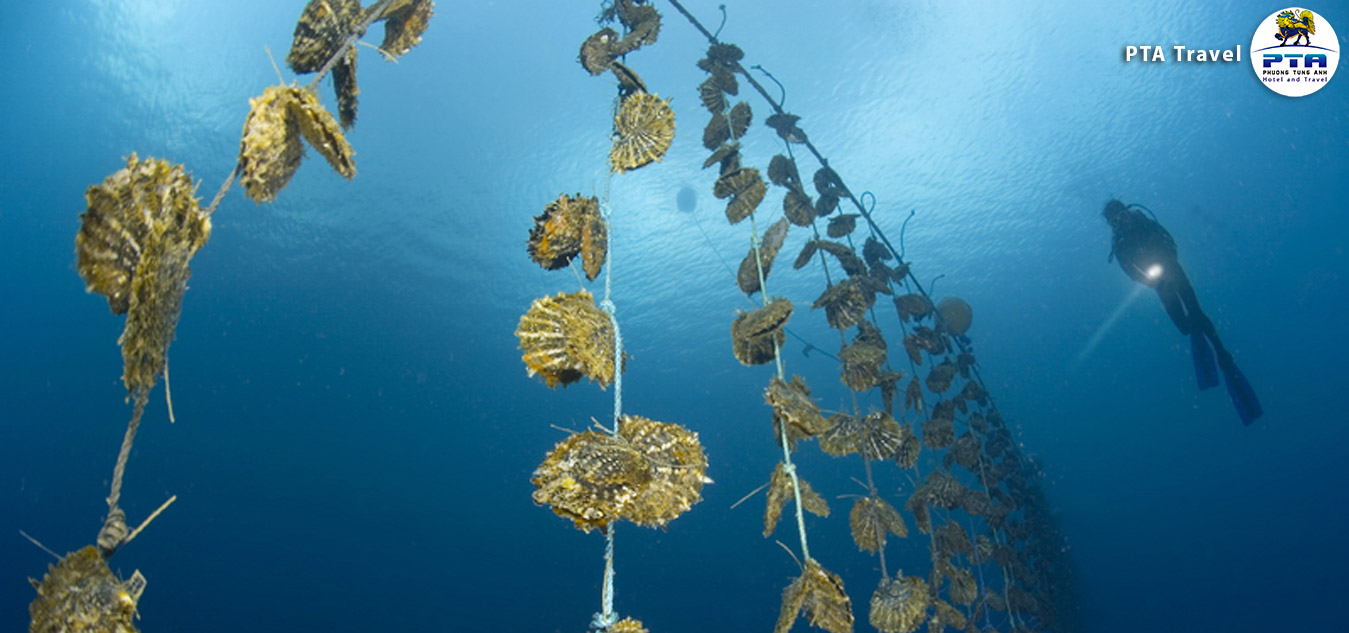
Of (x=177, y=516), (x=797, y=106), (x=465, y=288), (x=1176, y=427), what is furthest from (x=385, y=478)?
(x=1176, y=427)

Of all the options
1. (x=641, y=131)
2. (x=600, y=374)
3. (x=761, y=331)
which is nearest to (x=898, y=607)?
(x=761, y=331)

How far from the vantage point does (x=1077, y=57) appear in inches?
496

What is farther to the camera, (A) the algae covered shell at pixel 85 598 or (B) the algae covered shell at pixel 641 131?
(B) the algae covered shell at pixel 641 131

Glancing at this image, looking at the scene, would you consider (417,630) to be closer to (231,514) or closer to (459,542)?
(459,542)

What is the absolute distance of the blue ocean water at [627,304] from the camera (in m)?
11.9

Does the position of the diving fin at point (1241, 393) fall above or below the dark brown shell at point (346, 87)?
above

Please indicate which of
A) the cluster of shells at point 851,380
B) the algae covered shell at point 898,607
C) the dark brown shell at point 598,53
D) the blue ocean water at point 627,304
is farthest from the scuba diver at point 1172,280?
the dark brown shell at point 598,53

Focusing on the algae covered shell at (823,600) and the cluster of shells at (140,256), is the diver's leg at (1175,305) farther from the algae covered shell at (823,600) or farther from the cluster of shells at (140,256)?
the cluster of shells at (140,256)

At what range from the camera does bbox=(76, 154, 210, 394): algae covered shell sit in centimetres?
89

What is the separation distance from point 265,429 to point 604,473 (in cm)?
3029

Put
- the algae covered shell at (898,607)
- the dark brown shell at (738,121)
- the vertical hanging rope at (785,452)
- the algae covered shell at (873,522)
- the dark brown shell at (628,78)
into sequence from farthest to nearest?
the dark brown shell at (738,121) < the algae covered shell at (873,522) < the algae covered shell at (898,607) < the dark brown shell at (628,78) < the vertical hanging rope at (785,452)

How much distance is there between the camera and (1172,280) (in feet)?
29.4

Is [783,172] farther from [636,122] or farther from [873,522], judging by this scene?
[873,522]

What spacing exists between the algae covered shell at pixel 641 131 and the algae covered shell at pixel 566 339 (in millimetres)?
599
